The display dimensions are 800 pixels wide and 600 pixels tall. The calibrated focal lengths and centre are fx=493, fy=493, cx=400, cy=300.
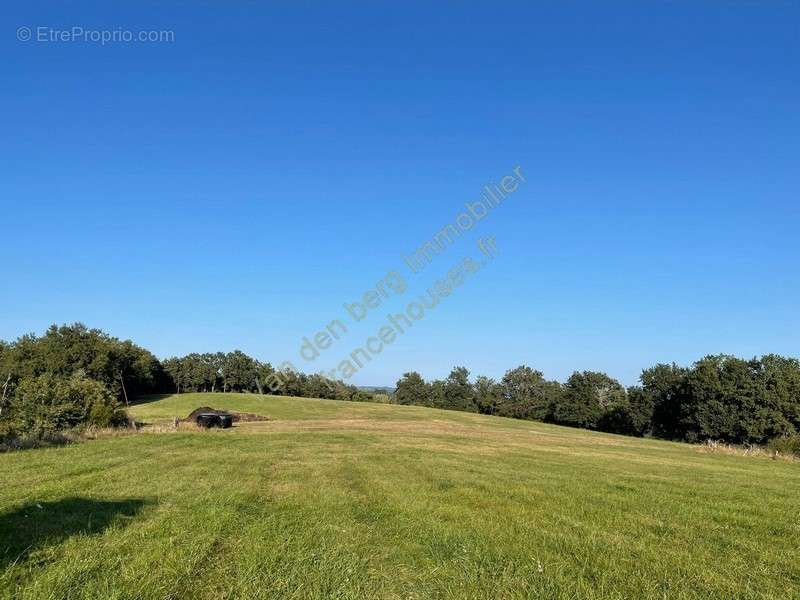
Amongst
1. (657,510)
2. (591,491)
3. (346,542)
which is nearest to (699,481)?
(591,491)

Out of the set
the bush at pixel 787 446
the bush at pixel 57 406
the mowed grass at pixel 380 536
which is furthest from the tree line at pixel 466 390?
the bush at pixel 787 446

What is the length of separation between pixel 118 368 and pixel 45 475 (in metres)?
97.1

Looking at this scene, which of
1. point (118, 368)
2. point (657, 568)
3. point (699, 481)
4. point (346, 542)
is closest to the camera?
point (657, 568)

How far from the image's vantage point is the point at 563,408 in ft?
371

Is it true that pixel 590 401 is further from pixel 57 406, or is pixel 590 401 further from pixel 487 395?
pixel 57 406

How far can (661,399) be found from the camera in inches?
3922

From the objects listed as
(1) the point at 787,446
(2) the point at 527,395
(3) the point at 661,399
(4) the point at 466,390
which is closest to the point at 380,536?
(1) the point at 787,446

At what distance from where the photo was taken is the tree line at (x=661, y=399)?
77.9 metres

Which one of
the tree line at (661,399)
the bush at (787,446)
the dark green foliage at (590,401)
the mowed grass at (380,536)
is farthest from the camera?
the dark green foliage at (590,401)

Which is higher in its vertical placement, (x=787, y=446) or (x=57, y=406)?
(x=57, y=406)

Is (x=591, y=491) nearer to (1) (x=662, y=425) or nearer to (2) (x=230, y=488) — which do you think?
(2) (x=230, y=488)

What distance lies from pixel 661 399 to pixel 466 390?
55018 mm

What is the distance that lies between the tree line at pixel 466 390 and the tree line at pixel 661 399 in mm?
197

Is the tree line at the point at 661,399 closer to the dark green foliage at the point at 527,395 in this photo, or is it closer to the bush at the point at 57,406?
the dark green foliage at the point at 527,395
